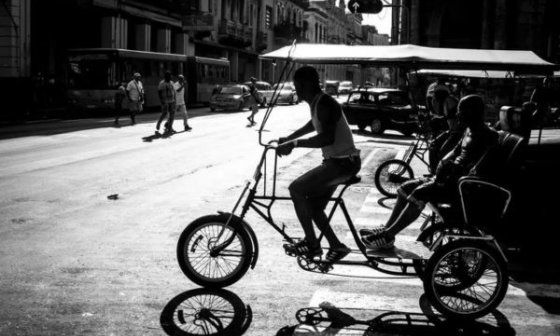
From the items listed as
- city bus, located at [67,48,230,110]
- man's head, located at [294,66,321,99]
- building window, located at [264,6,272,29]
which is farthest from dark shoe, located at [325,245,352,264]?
building window, located at [264,6,272,29]

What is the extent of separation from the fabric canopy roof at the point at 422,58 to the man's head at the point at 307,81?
2.66m

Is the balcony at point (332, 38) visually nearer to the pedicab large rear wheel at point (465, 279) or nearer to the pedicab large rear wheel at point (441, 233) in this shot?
the pedicab large rear wheel at point (441, 233)

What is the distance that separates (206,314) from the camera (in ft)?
15.8

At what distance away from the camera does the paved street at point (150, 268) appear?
468 centimetres

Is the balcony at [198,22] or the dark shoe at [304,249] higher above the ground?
the balcony at [198,22]

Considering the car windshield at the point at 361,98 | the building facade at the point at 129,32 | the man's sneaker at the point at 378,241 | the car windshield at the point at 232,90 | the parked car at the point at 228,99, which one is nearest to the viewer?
the man's sneaker at the point at 378,241

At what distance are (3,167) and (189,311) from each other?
348 inches

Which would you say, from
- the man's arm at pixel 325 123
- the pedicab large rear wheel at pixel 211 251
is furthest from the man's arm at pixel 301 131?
the pedicab large rear wheel at pixel 211 251

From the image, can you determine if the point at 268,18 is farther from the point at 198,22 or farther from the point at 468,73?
the point at 468,73

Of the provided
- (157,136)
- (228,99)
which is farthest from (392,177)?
(228,99)

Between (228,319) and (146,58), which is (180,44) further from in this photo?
(228,319)

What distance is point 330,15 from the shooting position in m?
97.1

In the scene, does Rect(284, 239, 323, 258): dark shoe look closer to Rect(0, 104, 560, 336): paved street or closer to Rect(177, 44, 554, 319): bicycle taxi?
Rect(177, 44, 554, 319): bicycle taxi

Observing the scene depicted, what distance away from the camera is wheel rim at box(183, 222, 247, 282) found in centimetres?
539
